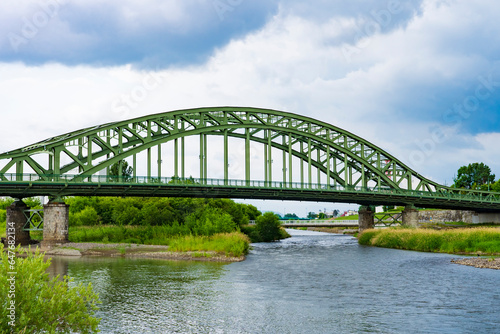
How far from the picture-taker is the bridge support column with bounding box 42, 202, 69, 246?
55.1 meters

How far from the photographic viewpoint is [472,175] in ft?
516

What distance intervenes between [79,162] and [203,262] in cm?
2766

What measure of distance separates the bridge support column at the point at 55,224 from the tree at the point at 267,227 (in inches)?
1498

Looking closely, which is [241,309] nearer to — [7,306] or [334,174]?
[7,306]

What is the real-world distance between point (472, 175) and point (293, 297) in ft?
492

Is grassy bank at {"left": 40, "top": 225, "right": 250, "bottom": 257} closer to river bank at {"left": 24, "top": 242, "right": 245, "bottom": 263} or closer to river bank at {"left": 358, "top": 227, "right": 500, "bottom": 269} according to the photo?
river bank at {"left": 24, "top": 242, "right": 245, "bottom": 263}

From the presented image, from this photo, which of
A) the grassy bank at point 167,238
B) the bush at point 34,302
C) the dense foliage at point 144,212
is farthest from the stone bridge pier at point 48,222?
the bush at point 34,302

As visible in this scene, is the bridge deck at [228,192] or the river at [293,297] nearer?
the river at [293,297]

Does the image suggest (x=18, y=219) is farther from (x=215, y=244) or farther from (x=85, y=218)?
(x=215, y=244)

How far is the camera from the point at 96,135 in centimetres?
6456

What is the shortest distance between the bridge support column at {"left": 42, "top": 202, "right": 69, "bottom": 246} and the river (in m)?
15.8

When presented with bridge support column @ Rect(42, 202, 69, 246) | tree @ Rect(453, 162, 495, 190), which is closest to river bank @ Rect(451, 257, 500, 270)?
bridge support column @ Rect(42, 202, 69, 246)

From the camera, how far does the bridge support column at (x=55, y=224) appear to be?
55097 mm

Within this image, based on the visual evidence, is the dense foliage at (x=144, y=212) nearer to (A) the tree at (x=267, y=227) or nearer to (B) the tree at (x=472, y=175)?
(A) the tree at (x=267, y=227)
